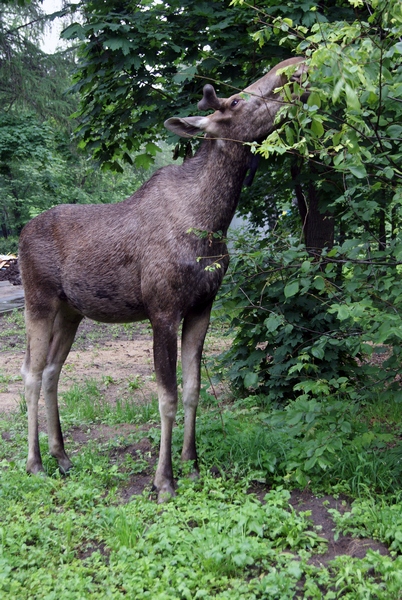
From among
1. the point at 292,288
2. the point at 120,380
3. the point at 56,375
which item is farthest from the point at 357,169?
the point at 120,380

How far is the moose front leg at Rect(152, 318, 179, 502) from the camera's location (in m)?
4.00

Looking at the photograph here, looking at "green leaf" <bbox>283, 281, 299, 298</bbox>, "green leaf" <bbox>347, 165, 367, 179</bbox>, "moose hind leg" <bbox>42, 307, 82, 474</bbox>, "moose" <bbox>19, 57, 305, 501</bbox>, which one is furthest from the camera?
"moose hind leg" <bbox>42, 307, 82, 474</bbox>

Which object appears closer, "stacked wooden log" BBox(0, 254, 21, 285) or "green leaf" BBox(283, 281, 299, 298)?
"green leaf" BBox(283, 281, 299, 298)

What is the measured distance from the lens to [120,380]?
7508 mm

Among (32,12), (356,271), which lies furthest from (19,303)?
(356,271)

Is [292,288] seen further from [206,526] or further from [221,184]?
[206,526]

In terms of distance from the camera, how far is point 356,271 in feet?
11.9

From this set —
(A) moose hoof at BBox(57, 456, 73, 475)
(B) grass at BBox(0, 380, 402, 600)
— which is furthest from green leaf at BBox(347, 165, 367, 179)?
(A) moose hoof at BBox(57, 456, 73, 475)

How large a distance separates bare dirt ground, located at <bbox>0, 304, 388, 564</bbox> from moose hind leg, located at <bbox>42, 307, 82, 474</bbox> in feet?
1.47

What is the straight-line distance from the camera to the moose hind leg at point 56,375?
4723 mm

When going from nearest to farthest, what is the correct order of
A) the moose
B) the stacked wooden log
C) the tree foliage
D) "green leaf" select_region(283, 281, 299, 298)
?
the tree foliage → "green leaf" select_region(283, 281, 299, 298) → the moose → the stacked wooden log

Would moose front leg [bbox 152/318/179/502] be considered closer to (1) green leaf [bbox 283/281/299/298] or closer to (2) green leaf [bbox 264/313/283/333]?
(2) green leaf [bbox 264/313/283/333]

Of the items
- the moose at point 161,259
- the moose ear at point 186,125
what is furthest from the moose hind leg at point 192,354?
the moose ear at point 186,125

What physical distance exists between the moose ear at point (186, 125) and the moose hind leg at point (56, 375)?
5.70 feet
